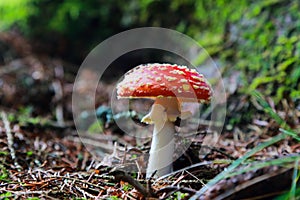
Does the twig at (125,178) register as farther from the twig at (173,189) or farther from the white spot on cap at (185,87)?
the white spot on cap at (185,87)

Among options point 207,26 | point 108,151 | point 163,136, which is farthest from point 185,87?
point 207,26

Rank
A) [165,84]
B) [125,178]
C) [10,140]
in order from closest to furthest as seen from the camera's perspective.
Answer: [125,178]
[165,84]
[10,140]

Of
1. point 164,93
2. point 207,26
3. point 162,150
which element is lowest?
point 162,150

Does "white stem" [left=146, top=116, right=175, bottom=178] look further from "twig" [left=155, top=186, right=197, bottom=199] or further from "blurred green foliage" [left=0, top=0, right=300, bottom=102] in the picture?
"blurred green foliage" [left=0, top=0, right=300, bottom=102]

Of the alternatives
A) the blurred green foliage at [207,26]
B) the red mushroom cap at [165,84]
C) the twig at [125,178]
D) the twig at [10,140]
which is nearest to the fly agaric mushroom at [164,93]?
the red mushroom cap at [165,84]

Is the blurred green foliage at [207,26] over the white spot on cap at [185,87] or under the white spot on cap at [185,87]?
over

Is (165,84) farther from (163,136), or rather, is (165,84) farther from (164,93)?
(163,136)

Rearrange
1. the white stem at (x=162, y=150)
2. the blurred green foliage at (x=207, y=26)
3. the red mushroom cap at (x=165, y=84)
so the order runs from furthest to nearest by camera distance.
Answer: the blurred green foliage at (x=207, y=26), the white stem at (x=162, y=150), the red mushroom cap at (x=165, y=84)

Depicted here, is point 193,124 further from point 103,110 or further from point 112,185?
point 112,185
